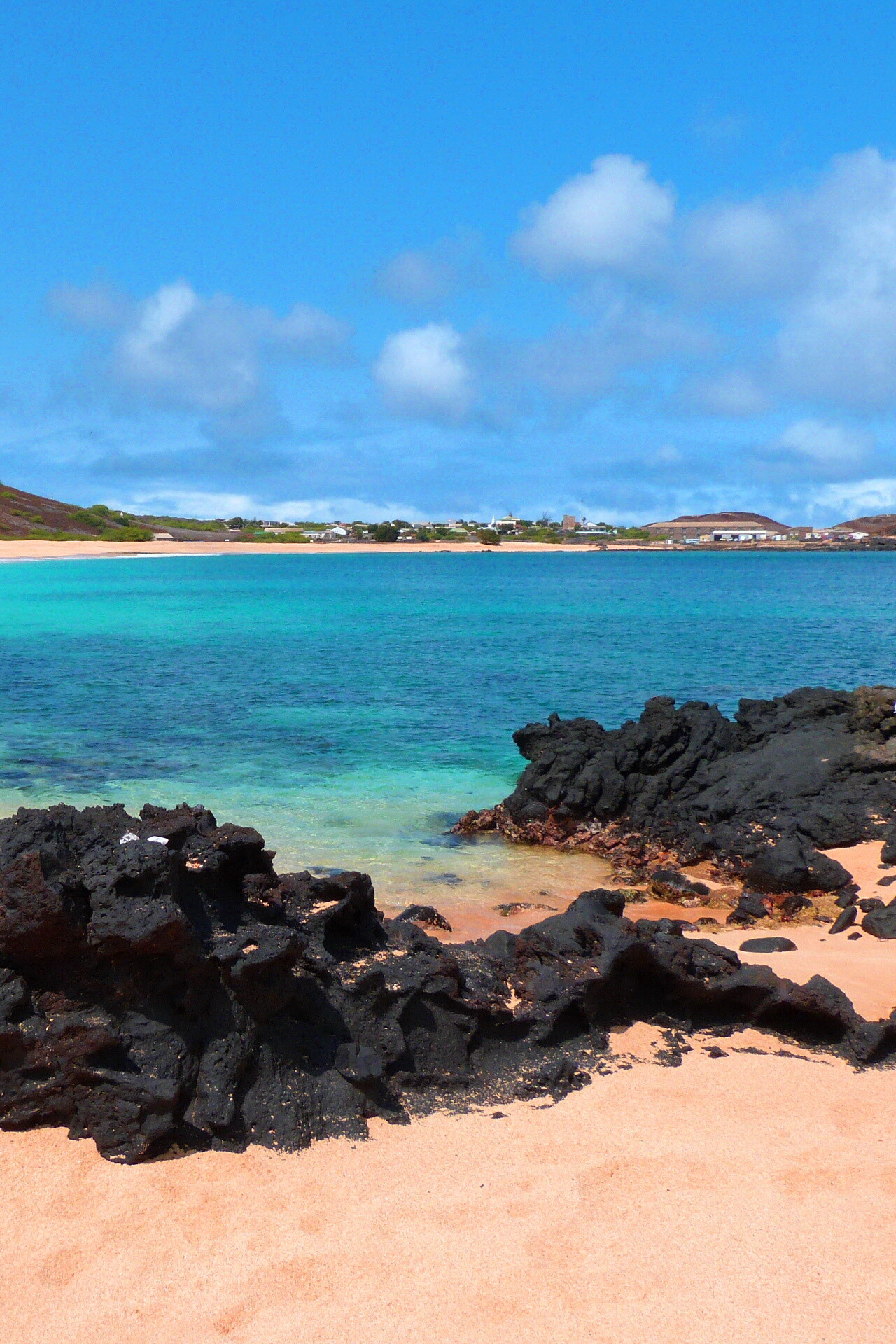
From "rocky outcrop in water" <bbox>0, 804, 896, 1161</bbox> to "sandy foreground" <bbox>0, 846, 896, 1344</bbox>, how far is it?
0.79 feet

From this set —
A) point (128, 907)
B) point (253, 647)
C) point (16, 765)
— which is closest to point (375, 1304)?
point (128, 907)

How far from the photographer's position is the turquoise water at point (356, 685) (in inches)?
617

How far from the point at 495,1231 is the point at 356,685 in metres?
25.4

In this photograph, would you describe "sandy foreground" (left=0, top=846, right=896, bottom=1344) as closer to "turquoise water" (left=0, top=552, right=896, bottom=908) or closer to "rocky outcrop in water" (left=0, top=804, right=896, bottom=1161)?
"rocky outcrop in water" (left=0, top=804, right=896, bottom=1161)

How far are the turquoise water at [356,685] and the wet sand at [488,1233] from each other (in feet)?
A: 21.3

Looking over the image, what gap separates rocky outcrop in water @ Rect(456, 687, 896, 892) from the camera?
41.8 ft

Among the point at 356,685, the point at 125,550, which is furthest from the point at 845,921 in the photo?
the point at 125,550

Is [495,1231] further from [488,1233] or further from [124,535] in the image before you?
[124,535]

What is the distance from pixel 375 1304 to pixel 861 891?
28.0 feet

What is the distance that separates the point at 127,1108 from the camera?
5082 millimetres

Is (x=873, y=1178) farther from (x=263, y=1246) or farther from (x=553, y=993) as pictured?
(x=263, y=1246)

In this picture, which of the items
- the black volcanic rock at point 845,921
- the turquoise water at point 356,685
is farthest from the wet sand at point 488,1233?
the turquoise water at point 356,685

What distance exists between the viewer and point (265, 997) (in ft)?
18.4

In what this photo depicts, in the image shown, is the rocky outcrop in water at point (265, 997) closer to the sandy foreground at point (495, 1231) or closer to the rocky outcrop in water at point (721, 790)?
the sandy foreground at point (495, 1231)
